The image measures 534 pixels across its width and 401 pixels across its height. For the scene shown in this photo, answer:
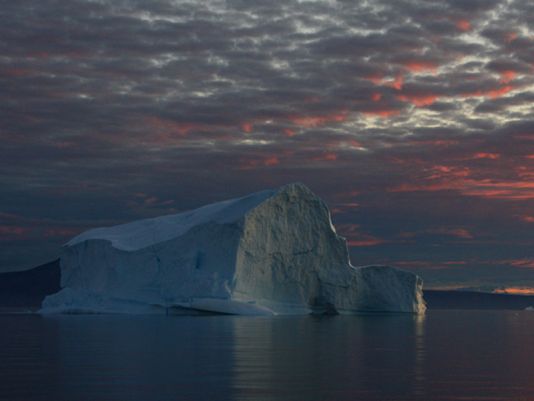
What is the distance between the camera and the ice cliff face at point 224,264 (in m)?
38.0

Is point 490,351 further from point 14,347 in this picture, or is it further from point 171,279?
point 171,279

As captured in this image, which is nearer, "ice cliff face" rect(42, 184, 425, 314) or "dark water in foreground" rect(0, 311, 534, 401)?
"dark water in foreground" rect(0, 311, 534, 401)

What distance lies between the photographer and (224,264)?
38.2m

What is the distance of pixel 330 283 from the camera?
138 feet

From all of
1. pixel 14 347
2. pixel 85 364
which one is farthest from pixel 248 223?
pixel 85 364

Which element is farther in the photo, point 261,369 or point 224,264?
point 224,264

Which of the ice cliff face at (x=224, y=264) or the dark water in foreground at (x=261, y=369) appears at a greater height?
the ice cliff face at (x=224, y=264)

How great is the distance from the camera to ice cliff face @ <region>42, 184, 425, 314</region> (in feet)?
125

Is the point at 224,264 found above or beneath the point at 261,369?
above

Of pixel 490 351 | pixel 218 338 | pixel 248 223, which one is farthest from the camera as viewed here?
pixel 248 223

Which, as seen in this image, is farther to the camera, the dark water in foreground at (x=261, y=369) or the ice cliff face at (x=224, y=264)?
the ice cliff face at (x=224, y=264)

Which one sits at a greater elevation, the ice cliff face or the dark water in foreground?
the ice cliff face

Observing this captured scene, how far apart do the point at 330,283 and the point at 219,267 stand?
6.64 meters

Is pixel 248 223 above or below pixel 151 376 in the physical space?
above
